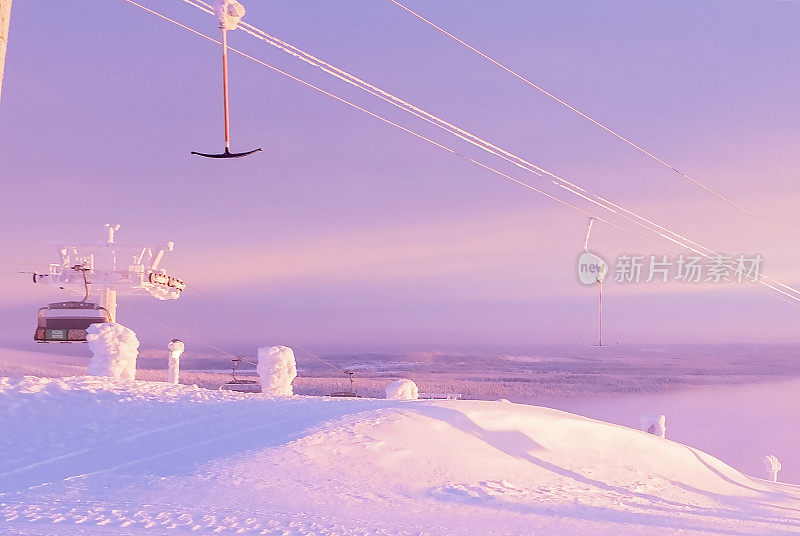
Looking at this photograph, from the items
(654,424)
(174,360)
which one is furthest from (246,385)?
(654,424)

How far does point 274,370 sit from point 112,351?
5.27m

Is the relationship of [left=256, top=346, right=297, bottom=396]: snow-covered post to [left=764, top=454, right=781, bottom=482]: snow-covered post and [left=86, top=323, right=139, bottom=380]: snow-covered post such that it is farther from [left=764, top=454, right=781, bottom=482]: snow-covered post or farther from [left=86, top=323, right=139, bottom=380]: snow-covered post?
[left=764, top=454, right=781, bottom=482]: snow-covered post

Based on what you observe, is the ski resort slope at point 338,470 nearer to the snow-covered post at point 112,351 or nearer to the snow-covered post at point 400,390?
the snow-covered post at point 112,351

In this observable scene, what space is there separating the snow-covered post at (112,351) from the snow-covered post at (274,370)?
4159mm

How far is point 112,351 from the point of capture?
2597 cm

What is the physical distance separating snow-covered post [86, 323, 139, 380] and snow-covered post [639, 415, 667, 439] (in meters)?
17.3

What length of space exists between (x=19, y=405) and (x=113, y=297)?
12.1m

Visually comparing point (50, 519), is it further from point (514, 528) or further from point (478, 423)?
point (478, 423)

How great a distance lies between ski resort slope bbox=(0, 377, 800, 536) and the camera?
40.9 ft

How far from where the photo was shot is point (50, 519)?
11.6 metres

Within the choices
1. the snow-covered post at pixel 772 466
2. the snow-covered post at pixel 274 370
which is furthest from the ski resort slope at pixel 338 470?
the snow-covered post at pixel 772 466

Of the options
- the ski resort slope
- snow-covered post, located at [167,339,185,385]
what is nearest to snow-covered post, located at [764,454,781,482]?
the ski resort slope

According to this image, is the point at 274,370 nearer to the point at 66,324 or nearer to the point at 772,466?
the point at 66,324

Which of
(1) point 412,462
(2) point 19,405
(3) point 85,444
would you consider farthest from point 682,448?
(2) point 19,405
